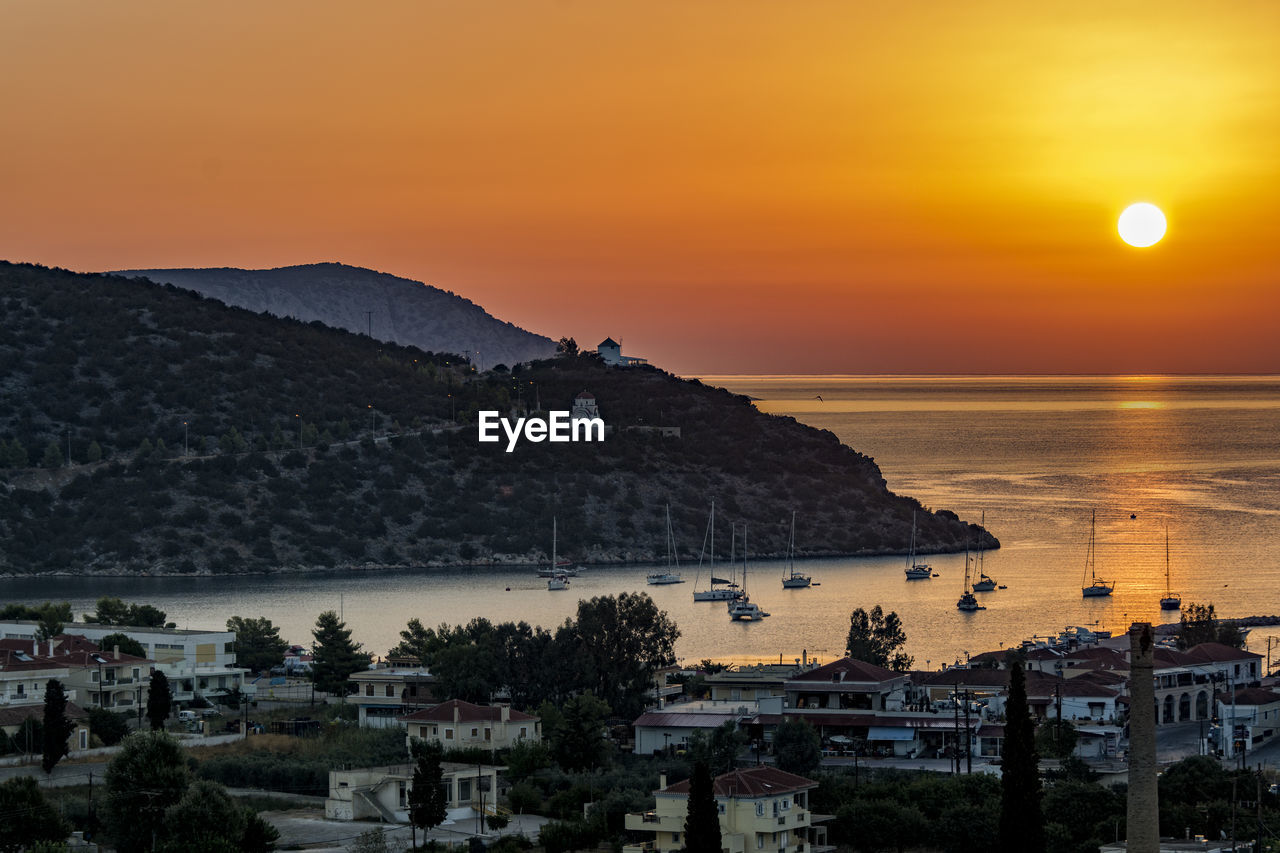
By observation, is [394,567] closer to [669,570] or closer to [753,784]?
[669,570]

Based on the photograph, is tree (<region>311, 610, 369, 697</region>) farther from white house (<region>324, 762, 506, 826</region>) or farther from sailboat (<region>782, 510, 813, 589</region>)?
sailboat (<region>782, 510, 813, 589</region>)

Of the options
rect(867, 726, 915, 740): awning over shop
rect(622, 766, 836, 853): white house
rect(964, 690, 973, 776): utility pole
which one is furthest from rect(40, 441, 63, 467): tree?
rect(622, 766, 836, 853): white house

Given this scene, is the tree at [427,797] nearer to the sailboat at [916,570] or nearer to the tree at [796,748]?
the tree at [796,748]

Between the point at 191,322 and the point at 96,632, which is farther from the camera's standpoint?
the point at 191,322

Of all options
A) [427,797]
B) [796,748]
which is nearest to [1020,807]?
[427,797]

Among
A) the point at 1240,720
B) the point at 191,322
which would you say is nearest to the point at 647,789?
the point at 1240,720

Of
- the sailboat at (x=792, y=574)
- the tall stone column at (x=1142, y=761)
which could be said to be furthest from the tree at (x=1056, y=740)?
the sailboat at (x=792, y=574)

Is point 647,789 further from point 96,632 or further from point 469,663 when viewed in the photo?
point 96,632

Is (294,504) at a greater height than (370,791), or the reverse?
(294,504)
